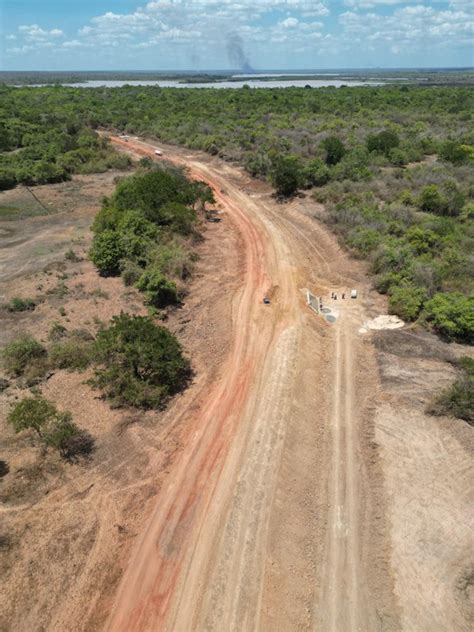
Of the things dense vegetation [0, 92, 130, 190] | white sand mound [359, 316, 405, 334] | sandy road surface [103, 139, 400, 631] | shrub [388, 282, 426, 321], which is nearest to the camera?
sandy road surface [103, 139, 400, 631]

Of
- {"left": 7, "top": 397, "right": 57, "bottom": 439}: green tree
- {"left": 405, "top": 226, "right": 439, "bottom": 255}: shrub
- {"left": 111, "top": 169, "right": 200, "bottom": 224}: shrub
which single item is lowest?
{"left": 7, "top": 397, "right": 57, "bottom": 439}: green tree

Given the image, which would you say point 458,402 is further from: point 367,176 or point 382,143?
point 382,143

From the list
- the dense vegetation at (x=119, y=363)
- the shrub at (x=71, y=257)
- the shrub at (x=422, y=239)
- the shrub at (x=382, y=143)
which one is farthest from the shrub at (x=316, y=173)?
the dense vegetation at (x=119, y=363)

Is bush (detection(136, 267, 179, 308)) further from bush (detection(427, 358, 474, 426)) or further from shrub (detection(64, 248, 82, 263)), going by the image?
bush (detection(427, 358, 474, 426))

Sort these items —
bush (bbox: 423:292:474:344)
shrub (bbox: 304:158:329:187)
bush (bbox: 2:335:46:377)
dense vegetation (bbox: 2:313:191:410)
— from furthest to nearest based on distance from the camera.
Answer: shrub (bbox: 304:158:329:187) < bush (bbox: 423:292:474:344) < bush (bbox: 2:335:46:377) < dense vegetation (bbox: 2:313:191:410)

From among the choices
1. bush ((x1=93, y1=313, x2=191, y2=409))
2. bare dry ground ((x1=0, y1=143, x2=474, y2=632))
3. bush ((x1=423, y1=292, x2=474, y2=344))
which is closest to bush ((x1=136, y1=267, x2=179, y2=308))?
bare dry ground ((x1=0, y1=143, x2=474, y2=632))

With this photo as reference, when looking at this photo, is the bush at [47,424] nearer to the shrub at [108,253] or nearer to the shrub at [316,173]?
the shrub at [108,253]
